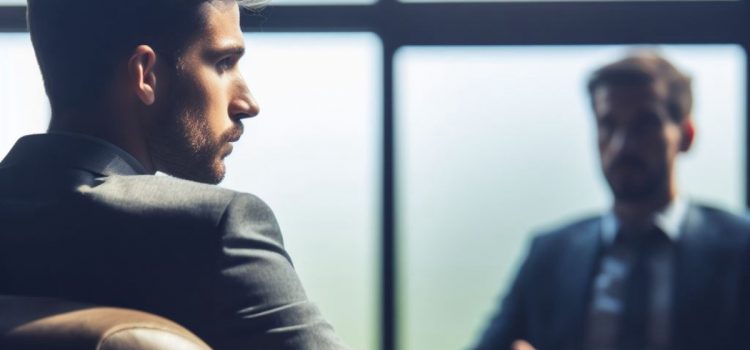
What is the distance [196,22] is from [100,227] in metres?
0.33

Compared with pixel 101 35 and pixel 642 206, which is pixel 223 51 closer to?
pixel 101 35

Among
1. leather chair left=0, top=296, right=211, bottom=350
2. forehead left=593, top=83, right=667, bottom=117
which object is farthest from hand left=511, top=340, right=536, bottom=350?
leather chair left=0, top=296, right=211, bottom=350

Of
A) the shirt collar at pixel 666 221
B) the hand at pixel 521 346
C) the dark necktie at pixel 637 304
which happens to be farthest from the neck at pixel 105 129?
the shirt collar at pixel 666 221

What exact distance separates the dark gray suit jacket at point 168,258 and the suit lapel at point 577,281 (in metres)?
1.26

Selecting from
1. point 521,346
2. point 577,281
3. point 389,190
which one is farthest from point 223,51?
point 577,281

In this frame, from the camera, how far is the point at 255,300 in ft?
3.19

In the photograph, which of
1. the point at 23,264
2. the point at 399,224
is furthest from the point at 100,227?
the point at 399,224

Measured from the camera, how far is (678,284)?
2203 millimetres

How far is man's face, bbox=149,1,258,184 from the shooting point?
1187mm

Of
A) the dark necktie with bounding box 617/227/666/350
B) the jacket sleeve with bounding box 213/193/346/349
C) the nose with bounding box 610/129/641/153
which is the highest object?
the jacket sleeve with bounding box 213/193/346/349

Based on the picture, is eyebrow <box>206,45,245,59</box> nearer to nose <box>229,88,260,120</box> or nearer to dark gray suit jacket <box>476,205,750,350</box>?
nose <box>229,88,260,120</box>

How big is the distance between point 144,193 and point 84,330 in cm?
27

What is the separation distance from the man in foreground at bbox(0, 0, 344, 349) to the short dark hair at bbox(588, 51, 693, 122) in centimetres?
133

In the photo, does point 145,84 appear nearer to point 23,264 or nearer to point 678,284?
point 23,264
